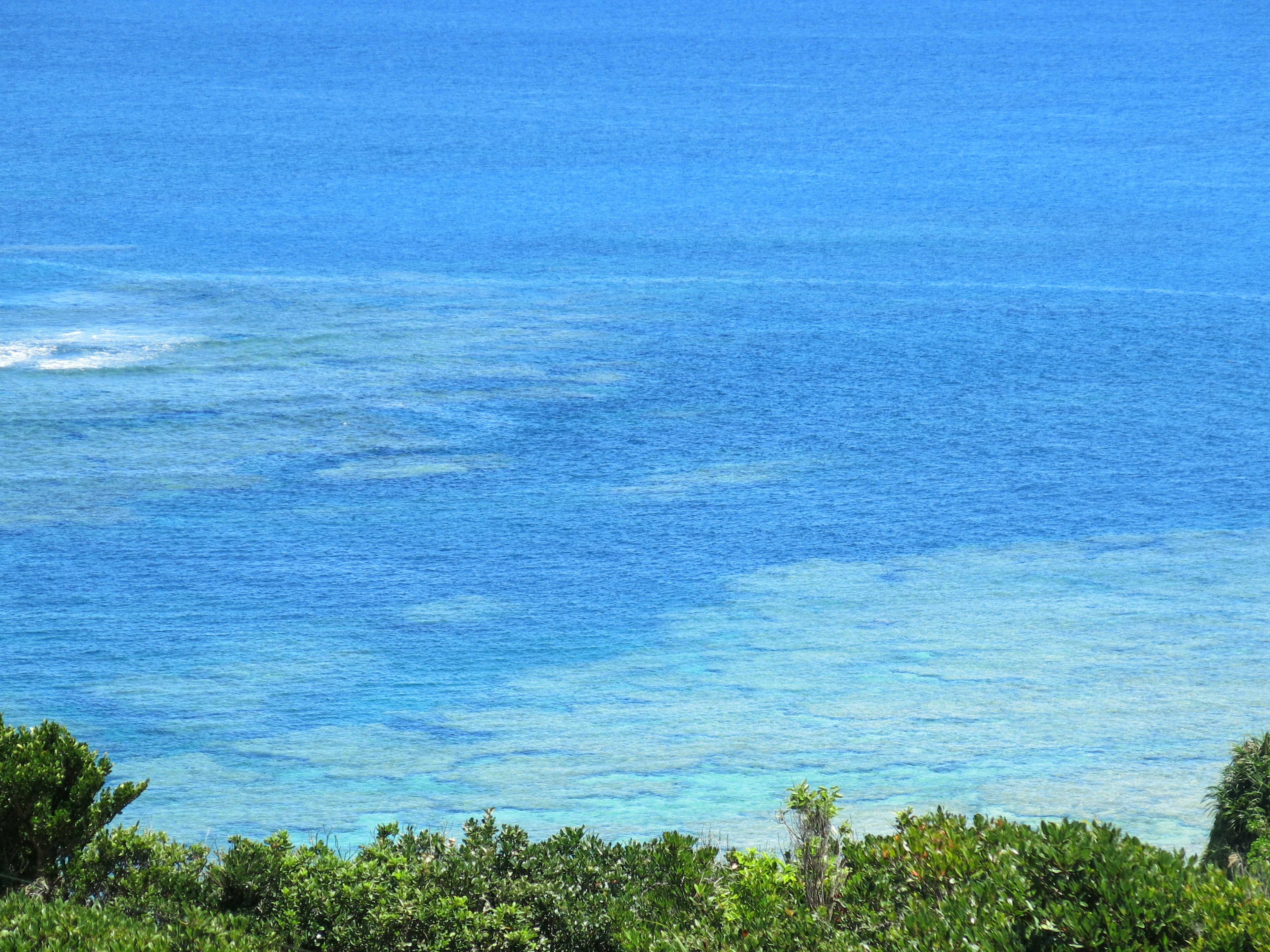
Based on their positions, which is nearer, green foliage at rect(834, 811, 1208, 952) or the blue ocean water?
green foliage at rect(834, 811, 1208, 952)

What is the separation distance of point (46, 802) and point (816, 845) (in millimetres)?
3316

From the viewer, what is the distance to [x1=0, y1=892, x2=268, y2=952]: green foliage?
5.27m

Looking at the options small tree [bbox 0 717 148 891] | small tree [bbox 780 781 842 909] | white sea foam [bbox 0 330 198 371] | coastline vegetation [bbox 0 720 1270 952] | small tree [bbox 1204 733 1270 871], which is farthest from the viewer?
white sea foam [bbox 0 330 198 371]

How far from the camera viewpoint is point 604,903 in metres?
6.69

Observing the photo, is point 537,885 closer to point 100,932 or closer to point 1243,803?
point 100,932

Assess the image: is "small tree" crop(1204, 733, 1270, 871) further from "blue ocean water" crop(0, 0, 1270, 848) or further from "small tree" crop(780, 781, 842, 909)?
"blue ocean water" crop(0, 0, 1270, 848)

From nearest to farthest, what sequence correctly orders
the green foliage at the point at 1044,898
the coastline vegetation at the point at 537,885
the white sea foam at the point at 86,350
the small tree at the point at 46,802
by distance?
the green foliage at the point at 1044,898
the coastline vegetation at the point at 537,885
the small tree at the point at 46,802
the white sea foam at the point at 86,350

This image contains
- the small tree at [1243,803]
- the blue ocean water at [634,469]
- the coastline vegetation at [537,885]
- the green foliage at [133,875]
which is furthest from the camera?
the blue ocean water at [634,469]

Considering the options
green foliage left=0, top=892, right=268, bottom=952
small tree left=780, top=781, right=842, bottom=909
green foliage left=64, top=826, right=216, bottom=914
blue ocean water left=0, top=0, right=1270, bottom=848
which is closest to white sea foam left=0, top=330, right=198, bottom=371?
blue ocean water left=0, top=0, right=1270, bottom=848

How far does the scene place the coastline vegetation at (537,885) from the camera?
521 cm

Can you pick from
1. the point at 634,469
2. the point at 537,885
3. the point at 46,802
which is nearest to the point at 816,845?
the point at 537,885

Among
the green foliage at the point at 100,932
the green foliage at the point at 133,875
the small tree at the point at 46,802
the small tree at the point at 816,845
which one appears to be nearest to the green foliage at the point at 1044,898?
the small tree at the point at 816,845

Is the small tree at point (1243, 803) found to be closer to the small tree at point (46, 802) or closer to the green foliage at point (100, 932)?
the green foliage at point (100, 932)

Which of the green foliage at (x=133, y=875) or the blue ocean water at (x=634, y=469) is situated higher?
the blue ocean water at (x=634, y=469)
